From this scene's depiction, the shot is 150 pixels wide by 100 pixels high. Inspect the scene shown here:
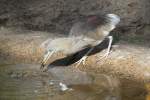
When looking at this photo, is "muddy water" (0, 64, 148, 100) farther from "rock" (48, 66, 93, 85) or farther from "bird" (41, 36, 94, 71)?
"bird" (41, 36, 94, 71)

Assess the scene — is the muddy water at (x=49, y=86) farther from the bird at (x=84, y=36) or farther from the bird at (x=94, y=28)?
the bird at (x=94, y=28)

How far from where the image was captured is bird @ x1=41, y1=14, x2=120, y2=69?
23.2 feet

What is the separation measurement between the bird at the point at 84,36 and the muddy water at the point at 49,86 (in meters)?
0.35

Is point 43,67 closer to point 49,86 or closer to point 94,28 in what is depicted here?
point 49,86

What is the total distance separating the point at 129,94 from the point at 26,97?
129 cm

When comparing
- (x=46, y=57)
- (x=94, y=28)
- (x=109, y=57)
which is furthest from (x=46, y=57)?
(x=109, y=57)

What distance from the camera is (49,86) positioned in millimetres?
6617

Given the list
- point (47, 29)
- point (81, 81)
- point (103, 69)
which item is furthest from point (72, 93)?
point (47, 29)

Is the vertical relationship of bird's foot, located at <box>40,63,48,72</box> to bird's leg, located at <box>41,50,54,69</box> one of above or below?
below

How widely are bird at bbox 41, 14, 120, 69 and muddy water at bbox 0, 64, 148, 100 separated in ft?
1.15

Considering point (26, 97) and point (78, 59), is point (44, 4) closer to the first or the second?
point (78, 59)

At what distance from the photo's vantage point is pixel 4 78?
6918 millimetres

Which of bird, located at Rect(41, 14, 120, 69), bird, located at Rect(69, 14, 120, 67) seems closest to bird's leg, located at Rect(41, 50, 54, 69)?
bird, located at Rect(41, 14, 120, 69)

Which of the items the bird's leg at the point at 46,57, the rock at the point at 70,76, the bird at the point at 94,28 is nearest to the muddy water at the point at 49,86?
the rock at the point at 70,76
